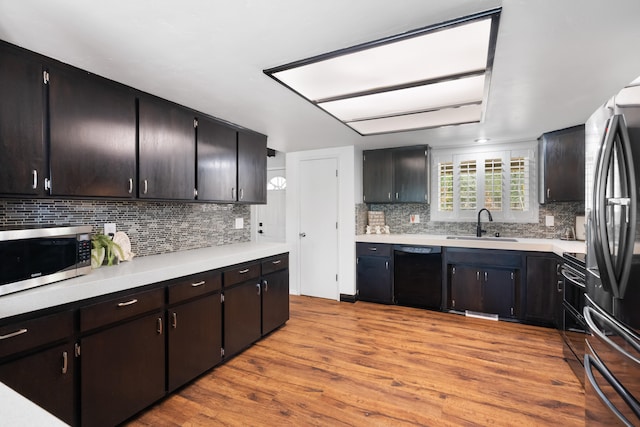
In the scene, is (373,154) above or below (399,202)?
above

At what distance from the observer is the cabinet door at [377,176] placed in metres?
4.53

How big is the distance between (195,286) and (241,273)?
531 millimetres

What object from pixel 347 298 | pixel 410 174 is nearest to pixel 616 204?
pixel 410 174

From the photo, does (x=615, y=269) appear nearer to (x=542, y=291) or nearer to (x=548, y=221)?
(x=542, y=291)

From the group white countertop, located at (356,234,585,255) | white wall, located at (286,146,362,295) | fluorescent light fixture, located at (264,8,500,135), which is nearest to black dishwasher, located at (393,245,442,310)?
white countertop, located at (356,234,585,255)

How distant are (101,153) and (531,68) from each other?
2863 millimetres

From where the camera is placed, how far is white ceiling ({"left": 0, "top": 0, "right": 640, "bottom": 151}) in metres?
1.35

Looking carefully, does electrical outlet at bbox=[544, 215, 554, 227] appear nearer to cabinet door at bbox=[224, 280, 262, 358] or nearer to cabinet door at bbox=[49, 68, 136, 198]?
cabinet door at bbox=[224, 280, 262, 358]

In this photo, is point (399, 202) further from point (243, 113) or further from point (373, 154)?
point (243, 113)

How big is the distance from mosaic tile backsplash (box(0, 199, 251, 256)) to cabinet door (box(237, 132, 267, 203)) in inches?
13.1

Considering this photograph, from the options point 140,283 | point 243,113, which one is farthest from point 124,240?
point 243,113

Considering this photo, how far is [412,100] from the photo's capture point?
239cm

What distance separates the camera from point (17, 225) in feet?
6.17

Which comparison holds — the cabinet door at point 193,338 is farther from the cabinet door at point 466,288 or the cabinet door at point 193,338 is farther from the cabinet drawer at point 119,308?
the cabinet door at point 466,288
